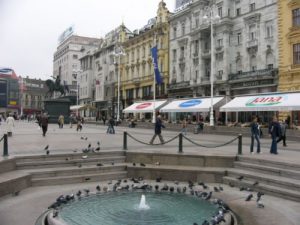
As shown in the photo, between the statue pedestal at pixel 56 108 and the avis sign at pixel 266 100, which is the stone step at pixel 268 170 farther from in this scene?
the statue pedestal at pixel 56 108

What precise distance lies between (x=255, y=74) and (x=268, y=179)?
30081 mm

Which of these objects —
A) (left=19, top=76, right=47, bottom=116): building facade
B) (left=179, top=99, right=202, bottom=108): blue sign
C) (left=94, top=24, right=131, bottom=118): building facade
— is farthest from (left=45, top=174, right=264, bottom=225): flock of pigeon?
(left=19, top=76, right=47, bottom=116): building facade

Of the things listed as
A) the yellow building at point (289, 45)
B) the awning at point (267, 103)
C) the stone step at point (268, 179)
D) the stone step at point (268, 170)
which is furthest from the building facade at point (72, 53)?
the stone step at point (268, 179)

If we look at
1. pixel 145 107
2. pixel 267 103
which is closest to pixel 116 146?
pixel 267 103

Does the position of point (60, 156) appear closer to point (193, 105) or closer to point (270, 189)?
point (270, 189)

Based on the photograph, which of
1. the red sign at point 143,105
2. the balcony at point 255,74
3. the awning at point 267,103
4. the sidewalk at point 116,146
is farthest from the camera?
the red sign at point 143,105

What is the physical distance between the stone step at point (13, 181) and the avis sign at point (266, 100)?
2378 cm

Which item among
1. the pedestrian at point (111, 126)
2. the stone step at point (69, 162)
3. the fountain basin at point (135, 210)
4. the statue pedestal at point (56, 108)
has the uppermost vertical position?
the statue pedestal at point (56, 108)

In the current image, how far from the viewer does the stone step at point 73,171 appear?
36.9ft

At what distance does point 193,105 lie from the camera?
39.8 metres

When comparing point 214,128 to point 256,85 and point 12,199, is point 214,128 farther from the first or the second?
point 12,199

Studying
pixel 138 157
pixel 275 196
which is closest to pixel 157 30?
pixel 138 157

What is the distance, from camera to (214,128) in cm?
3073

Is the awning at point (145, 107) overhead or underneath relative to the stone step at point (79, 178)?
overhead
